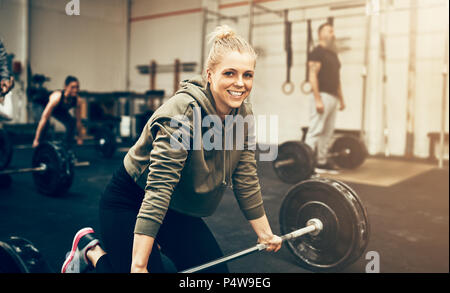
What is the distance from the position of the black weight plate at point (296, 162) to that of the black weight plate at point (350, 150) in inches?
44.8

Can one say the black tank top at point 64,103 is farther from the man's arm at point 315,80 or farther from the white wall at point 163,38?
the white wall at point 163,38

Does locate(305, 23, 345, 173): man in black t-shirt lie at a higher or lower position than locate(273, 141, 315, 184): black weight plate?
higher

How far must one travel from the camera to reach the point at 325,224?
5.03ft

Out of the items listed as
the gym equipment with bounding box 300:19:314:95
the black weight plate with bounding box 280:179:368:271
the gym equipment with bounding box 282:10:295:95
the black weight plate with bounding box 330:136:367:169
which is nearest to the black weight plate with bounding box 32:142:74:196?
the black weight plate with bounding box 280:179:368:271

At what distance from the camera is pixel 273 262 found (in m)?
1.80

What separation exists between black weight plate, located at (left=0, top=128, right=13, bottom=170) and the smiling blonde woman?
2.58 metres

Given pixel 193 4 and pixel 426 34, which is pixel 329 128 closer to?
pixel 426 34

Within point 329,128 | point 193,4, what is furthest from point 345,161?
point 193,4

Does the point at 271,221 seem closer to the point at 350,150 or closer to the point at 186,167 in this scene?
the point at 186,167

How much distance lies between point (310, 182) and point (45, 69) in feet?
24.1

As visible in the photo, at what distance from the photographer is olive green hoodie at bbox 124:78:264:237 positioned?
2.95ft

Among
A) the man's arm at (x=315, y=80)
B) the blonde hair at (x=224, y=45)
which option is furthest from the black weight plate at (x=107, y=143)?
the blonde hair at (x=224, y=45)

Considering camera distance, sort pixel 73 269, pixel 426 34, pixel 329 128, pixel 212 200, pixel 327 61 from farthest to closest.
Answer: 1. pixel 426 34
2. pixel 329 128
3. pixel 327 61
4. pixel 73 269
5. pixel 212 200

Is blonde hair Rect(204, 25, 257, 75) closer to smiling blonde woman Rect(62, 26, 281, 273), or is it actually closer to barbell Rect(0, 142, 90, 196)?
smiling blonde woman Rect(62, 26, 281, 273)
